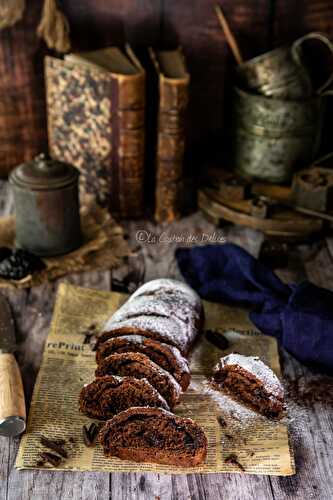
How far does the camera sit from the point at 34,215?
2588 mm

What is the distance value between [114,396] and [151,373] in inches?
4.7

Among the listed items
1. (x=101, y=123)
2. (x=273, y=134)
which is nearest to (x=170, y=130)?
(x=101, y=123)

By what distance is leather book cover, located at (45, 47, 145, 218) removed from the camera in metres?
2.73

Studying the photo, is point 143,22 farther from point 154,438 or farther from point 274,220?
point 154,438

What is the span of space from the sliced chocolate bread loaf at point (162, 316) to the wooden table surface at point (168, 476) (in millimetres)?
288

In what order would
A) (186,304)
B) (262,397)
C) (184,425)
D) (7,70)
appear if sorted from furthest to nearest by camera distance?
(7,70)
(186,304)
(262,397)
(184,425)

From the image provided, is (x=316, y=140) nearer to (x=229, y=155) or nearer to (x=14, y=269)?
(x=229, y=155)

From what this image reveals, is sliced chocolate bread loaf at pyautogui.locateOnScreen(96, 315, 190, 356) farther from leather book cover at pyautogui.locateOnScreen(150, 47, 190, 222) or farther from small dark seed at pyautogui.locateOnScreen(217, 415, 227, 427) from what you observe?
leather book cover at pyautogui.locateOnScreen(150, 47, 190, 222)

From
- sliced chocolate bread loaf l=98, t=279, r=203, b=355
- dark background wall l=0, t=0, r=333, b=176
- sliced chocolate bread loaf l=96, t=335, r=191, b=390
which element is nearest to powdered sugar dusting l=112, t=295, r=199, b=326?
sliced chocolate bread loaf l=98, t=279, r=203, b=355

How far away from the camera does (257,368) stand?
2.01 m

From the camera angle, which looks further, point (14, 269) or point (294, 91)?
point (294, 91)

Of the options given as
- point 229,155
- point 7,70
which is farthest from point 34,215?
point 229,155

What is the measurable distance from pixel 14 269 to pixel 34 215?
0.70ft

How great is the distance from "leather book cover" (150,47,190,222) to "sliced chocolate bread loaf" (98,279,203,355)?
709mm
